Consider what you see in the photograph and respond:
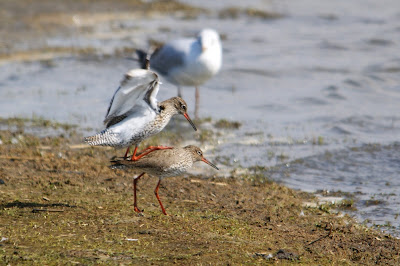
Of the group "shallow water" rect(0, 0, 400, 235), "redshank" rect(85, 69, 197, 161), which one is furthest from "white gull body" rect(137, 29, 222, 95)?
"redshank" rect(85, 69, 197, 161)

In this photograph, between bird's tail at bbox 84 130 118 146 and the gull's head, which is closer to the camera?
bird's tail at bbox 84 130 118 146

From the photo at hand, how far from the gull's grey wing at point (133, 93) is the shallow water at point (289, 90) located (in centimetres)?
205

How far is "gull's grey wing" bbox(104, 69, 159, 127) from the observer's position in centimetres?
531

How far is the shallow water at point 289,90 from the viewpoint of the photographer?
7.78 metres

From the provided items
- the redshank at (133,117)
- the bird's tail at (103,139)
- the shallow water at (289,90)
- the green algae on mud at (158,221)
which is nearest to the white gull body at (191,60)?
the shallow water at (289,90)

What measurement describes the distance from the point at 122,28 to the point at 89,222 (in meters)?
11.5

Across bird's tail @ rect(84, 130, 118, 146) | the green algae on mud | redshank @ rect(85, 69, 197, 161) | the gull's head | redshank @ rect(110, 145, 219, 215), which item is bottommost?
the green algae on mud

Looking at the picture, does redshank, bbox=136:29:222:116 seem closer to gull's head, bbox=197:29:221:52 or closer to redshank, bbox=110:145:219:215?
gull's head, bbox=197:29:221:52

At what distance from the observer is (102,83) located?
11.5 meters

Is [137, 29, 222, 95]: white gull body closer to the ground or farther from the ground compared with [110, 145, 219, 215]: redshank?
farther from the ground

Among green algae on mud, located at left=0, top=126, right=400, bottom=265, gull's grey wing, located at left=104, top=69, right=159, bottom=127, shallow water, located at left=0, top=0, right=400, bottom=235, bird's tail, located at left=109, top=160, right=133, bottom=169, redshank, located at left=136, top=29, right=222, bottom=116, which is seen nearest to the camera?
green algae on mud, located at left=0, top=126, right=400, bottom=265

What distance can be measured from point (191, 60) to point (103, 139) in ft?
15.0

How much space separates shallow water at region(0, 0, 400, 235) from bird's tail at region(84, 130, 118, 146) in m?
2.15

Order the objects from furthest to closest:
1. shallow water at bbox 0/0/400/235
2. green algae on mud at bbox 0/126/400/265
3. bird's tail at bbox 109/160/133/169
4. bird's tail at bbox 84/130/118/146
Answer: shallow water at bbox 0/0/400/235 → bird's tail at bbox 84/130/118/146 → bird's tail at bbox 109/160/133/169 → green algae on mud at bbox 0/126/400/265
